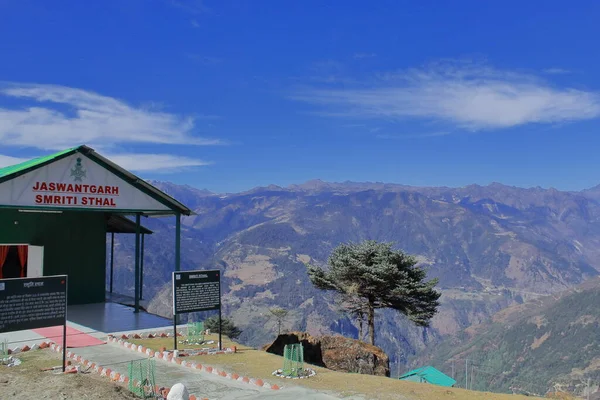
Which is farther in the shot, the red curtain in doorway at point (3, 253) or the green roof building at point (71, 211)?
the red curtain in doorway at point (3, 253)

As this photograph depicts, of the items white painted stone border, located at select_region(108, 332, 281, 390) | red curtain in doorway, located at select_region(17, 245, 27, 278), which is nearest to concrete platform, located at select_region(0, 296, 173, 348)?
white painted stone border, located at select_region(108, 332, 281, 390)

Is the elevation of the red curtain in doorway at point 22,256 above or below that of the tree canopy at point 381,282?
above

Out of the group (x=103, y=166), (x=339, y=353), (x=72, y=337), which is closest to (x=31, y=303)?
(x=72, y=337)

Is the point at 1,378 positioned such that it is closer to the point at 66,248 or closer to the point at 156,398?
the point at 156,398

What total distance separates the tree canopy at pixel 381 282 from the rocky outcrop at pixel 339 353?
5.10 metres

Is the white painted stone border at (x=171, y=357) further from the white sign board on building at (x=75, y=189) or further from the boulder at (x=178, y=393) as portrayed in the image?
the white sign board on building at (x=75, y=189)

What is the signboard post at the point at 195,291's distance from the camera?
14453mm

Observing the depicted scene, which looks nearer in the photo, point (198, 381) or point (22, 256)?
point (198, 381)

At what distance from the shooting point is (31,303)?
11.5 meters

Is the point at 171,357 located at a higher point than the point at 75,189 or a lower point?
lower

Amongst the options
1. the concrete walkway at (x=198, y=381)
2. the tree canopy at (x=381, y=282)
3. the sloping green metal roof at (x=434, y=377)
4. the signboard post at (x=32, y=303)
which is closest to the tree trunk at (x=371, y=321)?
the tree canopy at (x=381, y=282)

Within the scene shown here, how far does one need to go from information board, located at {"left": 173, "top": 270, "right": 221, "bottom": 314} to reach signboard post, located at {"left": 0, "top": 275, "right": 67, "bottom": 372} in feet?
10.2

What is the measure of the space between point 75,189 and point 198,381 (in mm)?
10235

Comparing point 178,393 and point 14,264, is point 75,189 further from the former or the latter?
point 178,393
